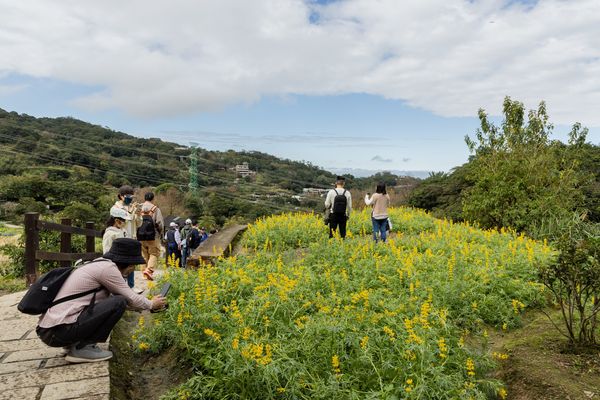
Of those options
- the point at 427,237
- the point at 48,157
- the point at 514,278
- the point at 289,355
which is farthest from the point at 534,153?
the point at 48,157

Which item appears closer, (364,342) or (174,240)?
(364,342)

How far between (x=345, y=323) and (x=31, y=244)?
5902 millimetres

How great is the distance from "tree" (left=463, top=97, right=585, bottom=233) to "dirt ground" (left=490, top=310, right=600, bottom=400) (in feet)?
26.1

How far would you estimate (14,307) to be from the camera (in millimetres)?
5738

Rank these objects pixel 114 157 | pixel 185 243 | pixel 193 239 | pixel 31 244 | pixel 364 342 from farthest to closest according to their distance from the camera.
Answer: pixel 114 157
pixel 193 239
pixel 185 243
pixel 31 244
pixel 364 342

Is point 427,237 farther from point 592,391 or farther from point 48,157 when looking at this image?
point 48,157

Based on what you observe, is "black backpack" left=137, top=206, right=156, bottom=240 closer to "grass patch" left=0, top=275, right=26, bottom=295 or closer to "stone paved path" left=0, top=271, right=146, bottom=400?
"grass patch" left=0, top=275, right=26, bottom=295

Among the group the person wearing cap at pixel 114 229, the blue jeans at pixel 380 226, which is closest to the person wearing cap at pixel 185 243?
the blue jeans at pixel 380 226

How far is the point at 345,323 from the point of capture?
3.87 meters

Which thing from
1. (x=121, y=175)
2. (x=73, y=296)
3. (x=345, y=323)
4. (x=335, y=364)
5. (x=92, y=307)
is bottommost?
(x=335, y=364)

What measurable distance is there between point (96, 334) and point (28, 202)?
46.8 meters

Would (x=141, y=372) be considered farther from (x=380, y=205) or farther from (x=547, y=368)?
(x=380, y=205)

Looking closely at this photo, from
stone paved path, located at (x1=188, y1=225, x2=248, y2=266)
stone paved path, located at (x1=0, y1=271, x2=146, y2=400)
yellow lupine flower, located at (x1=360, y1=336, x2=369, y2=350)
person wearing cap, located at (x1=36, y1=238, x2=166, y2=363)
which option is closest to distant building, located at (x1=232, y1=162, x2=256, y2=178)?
stone paved path, located at (x1=188, y1=225, x2=248, y2=266)

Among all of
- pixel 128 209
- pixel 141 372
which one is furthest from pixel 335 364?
pixel 128 209
